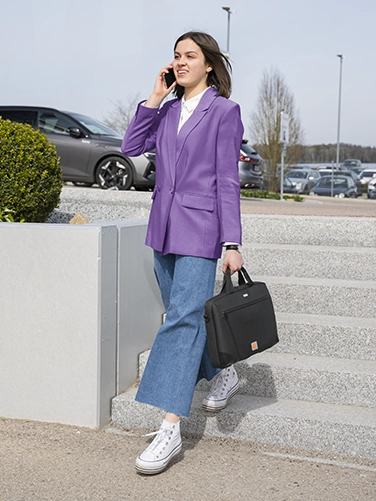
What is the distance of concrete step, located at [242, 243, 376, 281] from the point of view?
561cm

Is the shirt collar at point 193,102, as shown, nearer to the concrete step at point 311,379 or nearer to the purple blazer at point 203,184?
the purple blazer at point 203,184

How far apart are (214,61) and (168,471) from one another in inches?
76.6

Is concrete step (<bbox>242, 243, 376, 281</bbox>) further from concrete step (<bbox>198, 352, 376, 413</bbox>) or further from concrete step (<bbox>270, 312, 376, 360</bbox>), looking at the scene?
concrete step (<bbox>198, 352, 376, 413</bbox>)

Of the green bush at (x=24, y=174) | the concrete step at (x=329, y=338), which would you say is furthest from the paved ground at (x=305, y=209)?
the concrete step at (x=329, y=338)

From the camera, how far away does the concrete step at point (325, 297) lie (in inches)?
200

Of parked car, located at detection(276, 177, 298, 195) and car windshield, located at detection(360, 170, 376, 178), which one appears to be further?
car windshield, located at detection(360, 170, 376, 178)

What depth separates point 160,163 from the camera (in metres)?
3.69

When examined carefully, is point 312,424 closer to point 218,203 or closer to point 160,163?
point 218,203

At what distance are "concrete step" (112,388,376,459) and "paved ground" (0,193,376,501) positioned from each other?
5 cm

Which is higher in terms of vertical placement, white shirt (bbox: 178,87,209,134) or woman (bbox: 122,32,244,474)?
white shirt (bbox: 178,87,209,134)

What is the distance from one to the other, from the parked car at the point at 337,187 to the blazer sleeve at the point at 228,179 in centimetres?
3109

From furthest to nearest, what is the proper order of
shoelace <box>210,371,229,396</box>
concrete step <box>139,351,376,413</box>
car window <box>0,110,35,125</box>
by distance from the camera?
car window <box>0,110,35,125</box> → concrete step <box>139,351,376,413</box> → shoelace <box>210,371,229,396</box>

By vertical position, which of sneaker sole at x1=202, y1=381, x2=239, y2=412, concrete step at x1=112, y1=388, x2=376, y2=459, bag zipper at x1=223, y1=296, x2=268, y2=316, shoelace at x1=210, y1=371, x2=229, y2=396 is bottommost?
concrete step at x1=112, y1=388, x2=376, y2=459

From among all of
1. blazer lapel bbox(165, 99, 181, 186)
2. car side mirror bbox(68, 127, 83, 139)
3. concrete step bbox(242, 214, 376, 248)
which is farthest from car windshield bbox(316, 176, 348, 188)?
blazer lapel bbox(165, 99, 181, 186)
